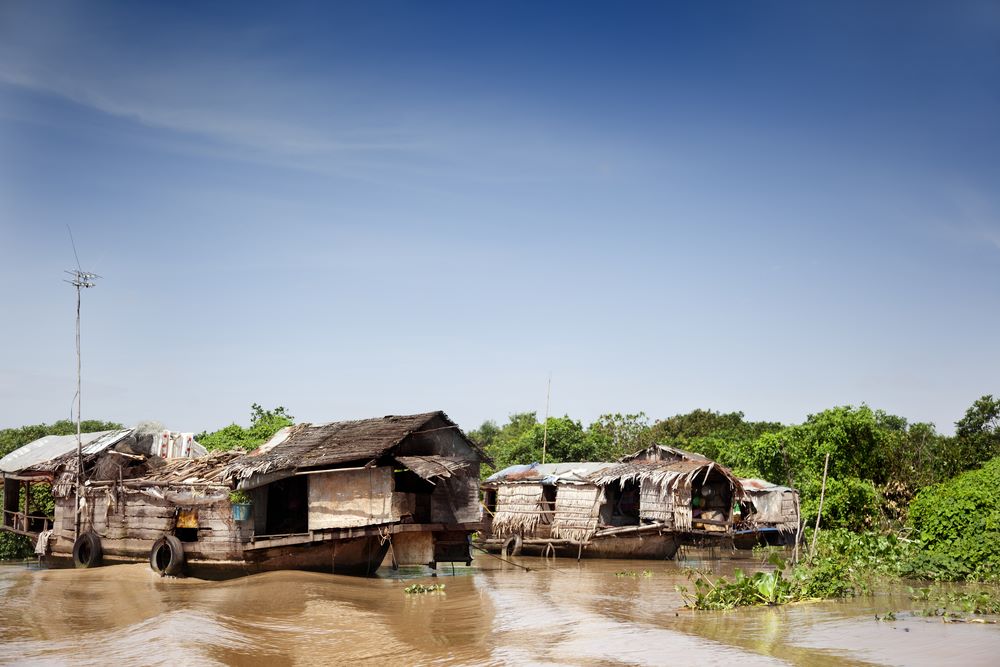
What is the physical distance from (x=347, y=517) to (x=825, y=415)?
15405mm

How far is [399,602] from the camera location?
14.6m

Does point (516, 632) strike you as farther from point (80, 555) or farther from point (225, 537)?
point (80, 555)

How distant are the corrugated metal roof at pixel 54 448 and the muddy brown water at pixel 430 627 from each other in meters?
4.50

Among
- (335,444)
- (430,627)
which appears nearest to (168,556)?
(335,444)

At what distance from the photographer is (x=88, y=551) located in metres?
19.6

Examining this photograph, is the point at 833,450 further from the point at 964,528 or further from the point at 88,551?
the point at 88,551

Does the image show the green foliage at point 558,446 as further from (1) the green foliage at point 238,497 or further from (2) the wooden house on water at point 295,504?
(1) the green foliage at point 238,497

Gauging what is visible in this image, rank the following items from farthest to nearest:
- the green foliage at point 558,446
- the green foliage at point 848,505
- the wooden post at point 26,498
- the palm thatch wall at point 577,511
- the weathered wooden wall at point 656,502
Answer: the green foliage at point 558,446
the palm thatch wall at point 577,511
the weathered wooden wall at point 656,502
the wooden post at point 26,498
the green foliage at point 848,505

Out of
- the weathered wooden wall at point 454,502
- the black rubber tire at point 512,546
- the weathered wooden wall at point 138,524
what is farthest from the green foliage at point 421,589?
the black rubber tire at point 512,546

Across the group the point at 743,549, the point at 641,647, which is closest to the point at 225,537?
the point at 641,647

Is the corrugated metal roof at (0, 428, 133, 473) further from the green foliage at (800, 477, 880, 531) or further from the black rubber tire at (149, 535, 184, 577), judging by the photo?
the green foliage at (800, 477, 880, 531)

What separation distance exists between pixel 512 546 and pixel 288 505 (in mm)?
9862

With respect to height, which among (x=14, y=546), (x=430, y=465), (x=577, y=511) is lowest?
(x=14, y=546)

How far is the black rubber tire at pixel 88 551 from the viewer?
63.7 feet
